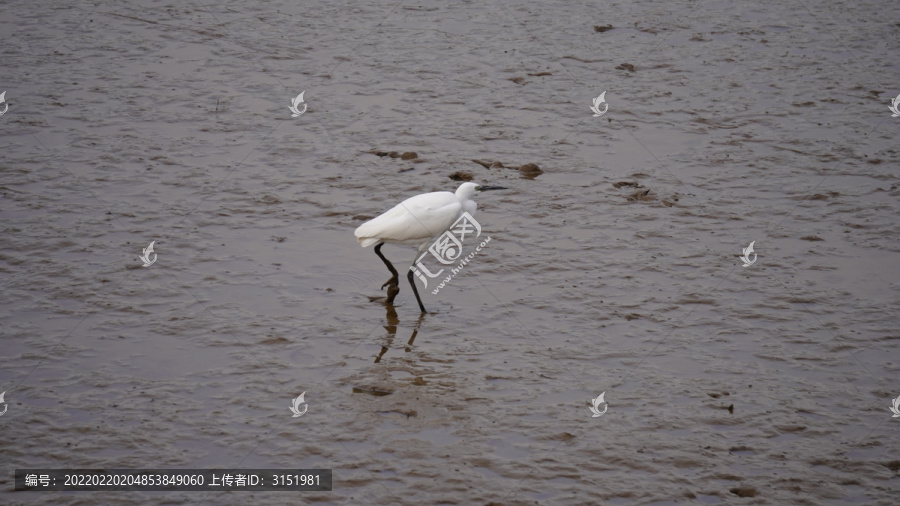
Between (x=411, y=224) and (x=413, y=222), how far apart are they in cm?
2

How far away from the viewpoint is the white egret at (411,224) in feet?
23.0

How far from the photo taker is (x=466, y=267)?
305 inches

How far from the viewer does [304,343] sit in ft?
21.4

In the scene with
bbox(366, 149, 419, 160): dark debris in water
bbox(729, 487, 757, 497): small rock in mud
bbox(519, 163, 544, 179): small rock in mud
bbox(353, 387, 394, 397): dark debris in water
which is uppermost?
bbox(366, 149, 419, 160): dark debris in water

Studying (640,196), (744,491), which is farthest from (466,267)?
(744,491)

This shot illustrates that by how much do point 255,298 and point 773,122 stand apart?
6.49 metres

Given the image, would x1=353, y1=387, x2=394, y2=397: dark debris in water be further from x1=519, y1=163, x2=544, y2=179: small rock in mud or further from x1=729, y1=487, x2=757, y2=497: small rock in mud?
x1=519, y1=163, x2=544, y2=179: small rock in mud

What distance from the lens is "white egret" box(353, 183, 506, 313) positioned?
701 centimetres

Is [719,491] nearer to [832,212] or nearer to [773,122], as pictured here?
[832,212]

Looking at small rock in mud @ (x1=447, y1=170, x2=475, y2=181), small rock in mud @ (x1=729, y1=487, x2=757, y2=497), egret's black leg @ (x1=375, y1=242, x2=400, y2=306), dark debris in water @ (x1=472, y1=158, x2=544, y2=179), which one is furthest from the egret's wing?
small rock in mud @ (x1=729, y1=487, x2=757, y2=497)

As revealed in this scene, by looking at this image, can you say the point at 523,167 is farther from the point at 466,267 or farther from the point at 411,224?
the point at 411,224

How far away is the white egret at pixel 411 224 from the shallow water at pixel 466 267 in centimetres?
43

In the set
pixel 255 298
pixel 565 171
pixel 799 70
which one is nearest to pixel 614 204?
pixel 565 171

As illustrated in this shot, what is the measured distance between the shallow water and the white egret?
434mm
